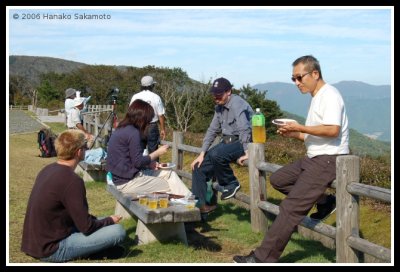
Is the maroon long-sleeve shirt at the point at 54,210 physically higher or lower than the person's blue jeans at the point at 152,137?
lower

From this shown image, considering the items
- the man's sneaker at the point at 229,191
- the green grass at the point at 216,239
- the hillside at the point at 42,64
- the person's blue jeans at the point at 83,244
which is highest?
the hillside at the point at 42,64

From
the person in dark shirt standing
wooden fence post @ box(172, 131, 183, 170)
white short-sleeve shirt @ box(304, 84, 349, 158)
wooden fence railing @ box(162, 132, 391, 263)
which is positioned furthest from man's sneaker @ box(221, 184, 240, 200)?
wooden fence post @ box(172, 131, 183, 170)

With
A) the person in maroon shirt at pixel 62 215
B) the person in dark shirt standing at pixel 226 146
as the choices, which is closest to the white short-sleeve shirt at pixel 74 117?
the person in dark shirt standing at pixel 226 146

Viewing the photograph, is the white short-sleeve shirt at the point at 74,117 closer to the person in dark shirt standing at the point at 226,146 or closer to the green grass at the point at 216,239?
the green grass at the point at 216,239

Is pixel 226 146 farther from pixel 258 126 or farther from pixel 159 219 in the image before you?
pixel 159 219

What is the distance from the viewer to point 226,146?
20.0 feet

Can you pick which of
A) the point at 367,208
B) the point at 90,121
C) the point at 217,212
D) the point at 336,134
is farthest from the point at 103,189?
the point at 90,121

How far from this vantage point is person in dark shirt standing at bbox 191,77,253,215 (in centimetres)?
606

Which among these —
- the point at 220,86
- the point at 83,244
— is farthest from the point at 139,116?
the point at 83,244

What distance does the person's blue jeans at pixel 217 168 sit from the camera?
6.05 meters

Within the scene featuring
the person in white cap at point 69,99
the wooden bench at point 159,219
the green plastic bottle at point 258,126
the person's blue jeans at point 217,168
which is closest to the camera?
the wooden bench at point 159,219

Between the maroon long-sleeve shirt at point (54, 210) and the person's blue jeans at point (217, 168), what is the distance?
5.97ft

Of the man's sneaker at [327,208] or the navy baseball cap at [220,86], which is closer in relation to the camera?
the man's sneaker at [327,208]

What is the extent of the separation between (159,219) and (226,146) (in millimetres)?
1537
